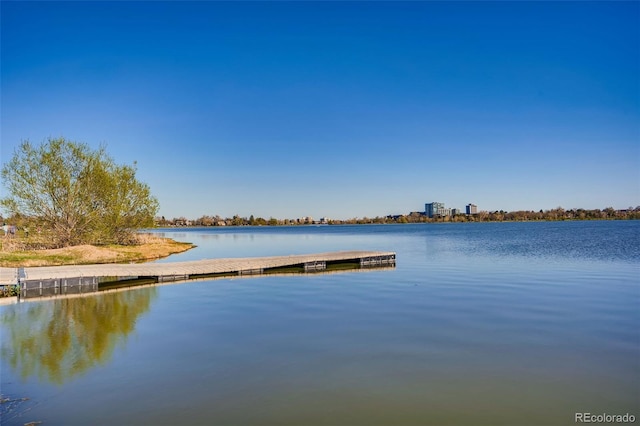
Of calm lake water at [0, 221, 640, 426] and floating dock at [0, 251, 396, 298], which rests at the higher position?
floating dock at [0, 251, 396, 298]

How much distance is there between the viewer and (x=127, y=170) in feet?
159

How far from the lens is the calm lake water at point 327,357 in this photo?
27.1 feet

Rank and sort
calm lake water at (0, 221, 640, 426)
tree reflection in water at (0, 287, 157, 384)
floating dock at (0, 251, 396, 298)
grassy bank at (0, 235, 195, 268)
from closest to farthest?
calm lake water at (0, 221, 640, 426) → tree reflection in water at (0, 287, 157, 384) → floating dock at (0, 251, 396, 298) → grassy bank at (0, 235, 195, 268)

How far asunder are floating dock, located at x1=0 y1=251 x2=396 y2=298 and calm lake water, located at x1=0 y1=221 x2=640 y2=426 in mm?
3581

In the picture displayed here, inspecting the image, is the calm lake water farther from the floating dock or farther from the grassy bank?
the grassy bank

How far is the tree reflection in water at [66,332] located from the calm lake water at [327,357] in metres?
0.07

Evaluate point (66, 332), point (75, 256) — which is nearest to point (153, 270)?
point (75, 256)

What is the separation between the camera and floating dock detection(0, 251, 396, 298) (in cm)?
2227

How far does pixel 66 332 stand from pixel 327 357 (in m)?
9.17

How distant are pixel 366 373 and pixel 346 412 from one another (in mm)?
2056

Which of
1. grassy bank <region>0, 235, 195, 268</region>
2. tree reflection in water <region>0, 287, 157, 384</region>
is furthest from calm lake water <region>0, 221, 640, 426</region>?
grassy bank <region>0, 235, 195, 268</region>

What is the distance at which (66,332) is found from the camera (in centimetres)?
1393

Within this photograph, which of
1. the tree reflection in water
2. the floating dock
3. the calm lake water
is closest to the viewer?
the calm lake water

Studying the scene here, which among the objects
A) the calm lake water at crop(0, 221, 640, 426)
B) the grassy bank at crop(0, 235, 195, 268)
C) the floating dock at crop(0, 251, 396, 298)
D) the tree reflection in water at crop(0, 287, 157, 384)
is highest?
the grassy bank at crop(0, 235, 195, 268)
